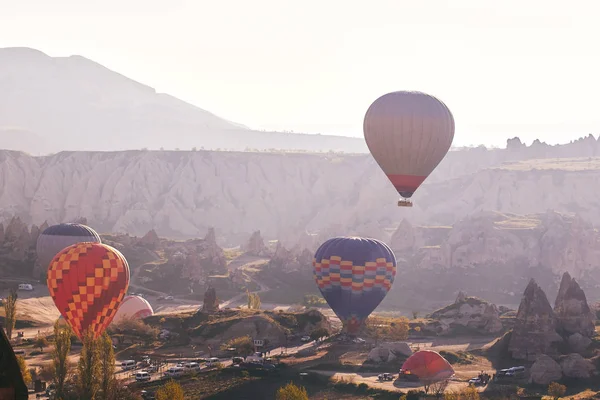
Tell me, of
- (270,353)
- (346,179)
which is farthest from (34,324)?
(346,179)

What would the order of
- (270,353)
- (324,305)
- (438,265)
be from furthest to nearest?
1. (438,265)
2. (324,305)
3. (270,353)

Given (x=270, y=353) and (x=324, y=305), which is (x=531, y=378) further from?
(x=324, y=305)

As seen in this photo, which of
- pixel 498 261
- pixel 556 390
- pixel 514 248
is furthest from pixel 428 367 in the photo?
pixel 514 248

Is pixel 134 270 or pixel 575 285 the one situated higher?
pixel 575 285

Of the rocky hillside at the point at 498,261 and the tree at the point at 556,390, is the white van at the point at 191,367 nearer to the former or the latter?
the tree at the point at 556,390

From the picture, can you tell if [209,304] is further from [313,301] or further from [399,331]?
[313,301]

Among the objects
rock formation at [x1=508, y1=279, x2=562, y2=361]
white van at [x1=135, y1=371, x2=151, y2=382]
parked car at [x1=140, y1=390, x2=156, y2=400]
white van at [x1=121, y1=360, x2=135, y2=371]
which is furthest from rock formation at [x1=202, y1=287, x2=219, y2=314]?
parked car at [x1=140, y1=390, x2=156, y2=400]
